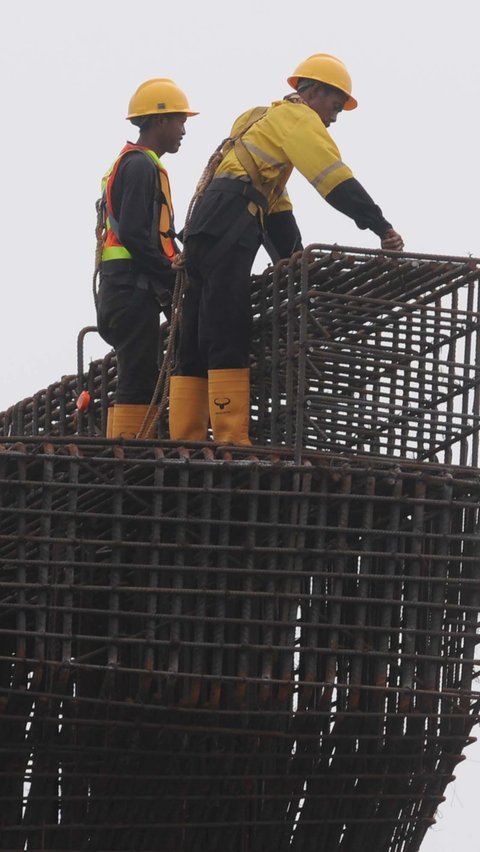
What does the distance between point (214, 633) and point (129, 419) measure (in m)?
3.00

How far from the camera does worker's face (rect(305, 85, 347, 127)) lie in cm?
2189

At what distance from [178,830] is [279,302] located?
4.97 metres

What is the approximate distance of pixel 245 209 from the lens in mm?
21484

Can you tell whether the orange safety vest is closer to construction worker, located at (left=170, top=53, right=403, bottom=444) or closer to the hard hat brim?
construction worker, located at (left=170, top=53, right=403, bottom=444)

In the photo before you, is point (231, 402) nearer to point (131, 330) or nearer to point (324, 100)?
point (131, 330)

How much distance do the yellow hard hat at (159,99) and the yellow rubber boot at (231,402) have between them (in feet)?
9.87

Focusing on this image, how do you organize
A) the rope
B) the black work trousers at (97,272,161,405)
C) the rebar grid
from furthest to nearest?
the black work trousers at (97,272,161,405) → the rope → the rebar grid

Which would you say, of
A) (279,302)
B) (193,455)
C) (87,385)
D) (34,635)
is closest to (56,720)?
(34,635)

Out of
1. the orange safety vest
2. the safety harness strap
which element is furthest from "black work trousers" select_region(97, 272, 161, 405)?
the safety harness strap

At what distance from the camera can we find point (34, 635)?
20031 millimetres

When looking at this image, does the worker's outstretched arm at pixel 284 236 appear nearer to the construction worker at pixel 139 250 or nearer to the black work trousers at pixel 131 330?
the construction worker at pixel 139 250

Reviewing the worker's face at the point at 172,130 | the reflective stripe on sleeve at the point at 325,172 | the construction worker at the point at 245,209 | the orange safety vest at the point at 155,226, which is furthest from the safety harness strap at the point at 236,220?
the worker's face at the point at 172,130

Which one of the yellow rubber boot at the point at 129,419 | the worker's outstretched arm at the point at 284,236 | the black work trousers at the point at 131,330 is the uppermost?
the worker's outstretched arm at the point at 284,236

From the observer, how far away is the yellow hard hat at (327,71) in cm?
2180
